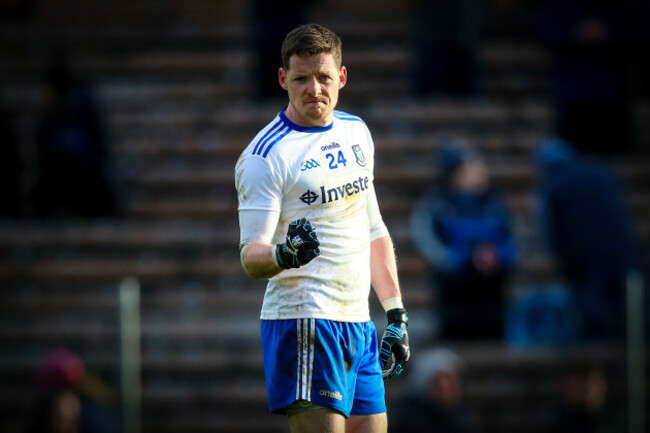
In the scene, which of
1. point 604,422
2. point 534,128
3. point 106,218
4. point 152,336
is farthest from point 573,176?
point 106,218

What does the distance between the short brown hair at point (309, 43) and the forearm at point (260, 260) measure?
0.78 metres

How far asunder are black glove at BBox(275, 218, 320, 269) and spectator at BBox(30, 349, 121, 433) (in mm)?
5745

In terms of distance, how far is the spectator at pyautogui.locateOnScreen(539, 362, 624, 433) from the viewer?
33.5 feet

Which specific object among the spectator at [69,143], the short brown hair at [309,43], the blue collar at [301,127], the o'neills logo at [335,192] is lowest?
the o'neills logo at [335,192]

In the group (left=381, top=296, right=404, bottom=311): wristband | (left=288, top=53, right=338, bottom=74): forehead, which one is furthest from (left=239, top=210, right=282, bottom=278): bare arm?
(left=381, top=296, right=404, bottom=311): wristband

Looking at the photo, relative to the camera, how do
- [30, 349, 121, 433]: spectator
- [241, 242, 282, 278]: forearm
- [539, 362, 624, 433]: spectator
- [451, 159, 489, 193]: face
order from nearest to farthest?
[241, 242, 282, 278]: forearm < [30, 349, 121, 433]: spectator < [539, 362, 624, 433]: spectator < [451, 159, 489, 193]: face

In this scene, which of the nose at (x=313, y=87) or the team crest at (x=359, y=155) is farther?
the team crest at (x=359, y=155)

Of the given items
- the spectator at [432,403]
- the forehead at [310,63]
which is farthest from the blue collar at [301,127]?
the spectator at [432,403]

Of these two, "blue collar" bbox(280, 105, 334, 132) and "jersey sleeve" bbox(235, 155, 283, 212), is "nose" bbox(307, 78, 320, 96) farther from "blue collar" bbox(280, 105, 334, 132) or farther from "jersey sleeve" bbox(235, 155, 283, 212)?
"jersey sleeve" bbox(235, 155, 283, 212)

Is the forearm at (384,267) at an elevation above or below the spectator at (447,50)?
below

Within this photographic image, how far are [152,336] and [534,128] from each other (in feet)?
17.5

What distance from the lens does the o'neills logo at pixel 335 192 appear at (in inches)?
190

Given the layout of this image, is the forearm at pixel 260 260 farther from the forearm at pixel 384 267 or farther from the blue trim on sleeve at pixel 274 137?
the forearm at pixel 384 267

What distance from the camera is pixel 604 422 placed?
10.3m
